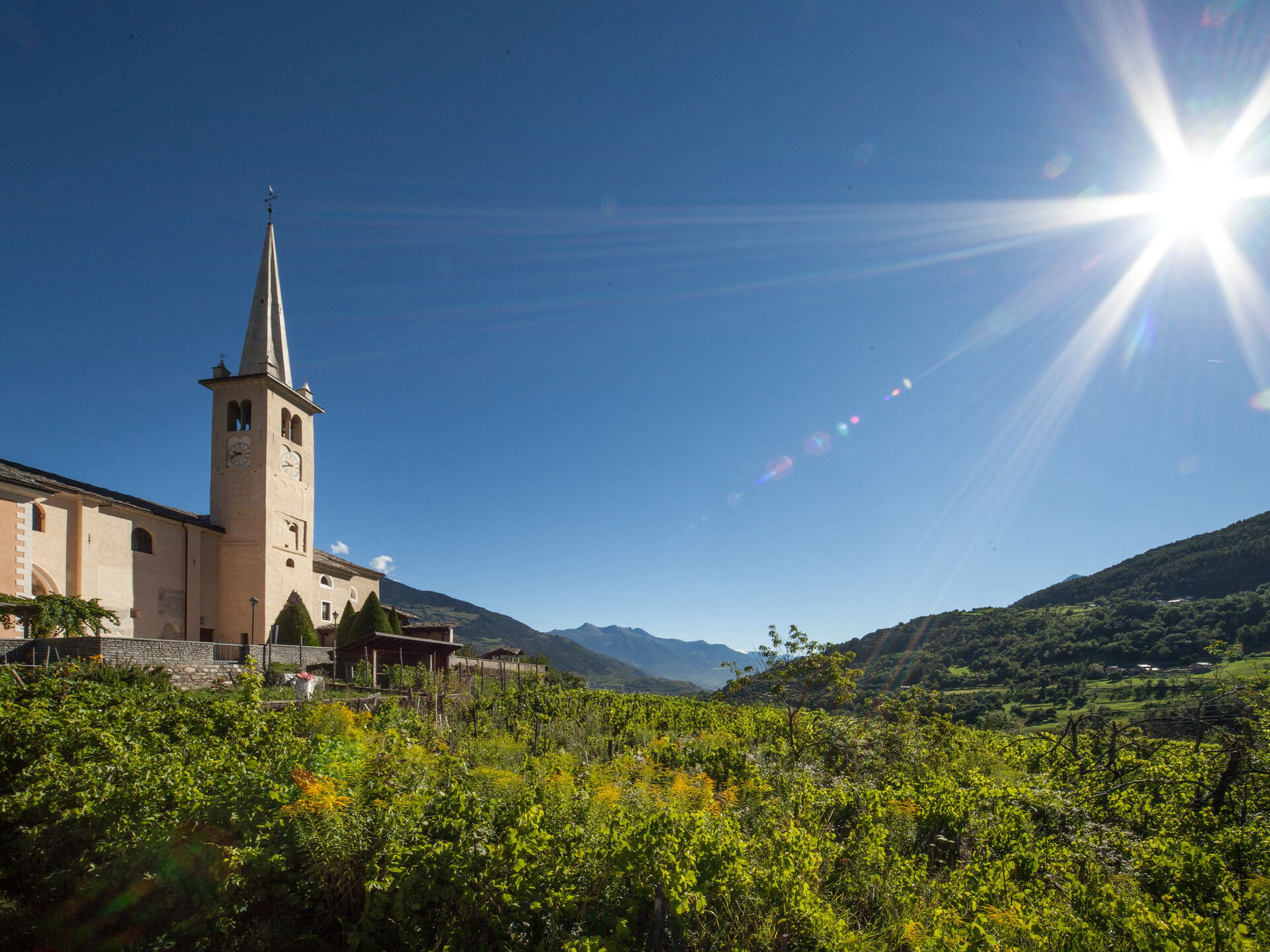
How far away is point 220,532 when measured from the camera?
90.8ft

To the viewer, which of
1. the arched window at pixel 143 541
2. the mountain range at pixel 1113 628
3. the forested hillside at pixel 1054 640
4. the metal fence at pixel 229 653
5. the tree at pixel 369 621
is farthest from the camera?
the mountain range at pixel 1113 628

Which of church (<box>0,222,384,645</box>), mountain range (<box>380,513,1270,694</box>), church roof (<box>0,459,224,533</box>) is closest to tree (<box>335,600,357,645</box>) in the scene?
church (<box>0,222,384,645</box>)

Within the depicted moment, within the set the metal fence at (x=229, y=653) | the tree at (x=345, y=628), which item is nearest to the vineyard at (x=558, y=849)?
the metal fence at (x=229, y=653)

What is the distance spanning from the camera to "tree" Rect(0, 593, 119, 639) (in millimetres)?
16156

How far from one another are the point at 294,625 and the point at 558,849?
92.1ft

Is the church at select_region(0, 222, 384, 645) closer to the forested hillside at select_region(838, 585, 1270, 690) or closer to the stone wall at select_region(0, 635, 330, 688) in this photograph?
the stone wall at select_region(0, 635, 330, 688)

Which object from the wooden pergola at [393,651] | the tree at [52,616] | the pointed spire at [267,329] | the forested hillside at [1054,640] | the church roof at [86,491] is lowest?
the forested hillside at [1054,640]

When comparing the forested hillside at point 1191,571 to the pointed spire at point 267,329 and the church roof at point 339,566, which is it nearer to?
the church roof at point 339,566

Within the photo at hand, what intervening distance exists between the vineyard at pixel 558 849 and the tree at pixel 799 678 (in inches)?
102

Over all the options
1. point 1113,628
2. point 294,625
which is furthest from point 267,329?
point 1113,628

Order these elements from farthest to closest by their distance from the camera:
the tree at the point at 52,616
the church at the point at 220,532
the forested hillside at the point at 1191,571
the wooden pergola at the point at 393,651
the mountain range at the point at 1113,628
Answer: the forested hillside at the point at 1191,571 → the mountain range at the point at 1113,628 → the church at the point at 220,532 → the wooden pergola at the point at 393,651 → the tree at the point at 52,616

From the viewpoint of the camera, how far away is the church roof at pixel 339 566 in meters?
33.9

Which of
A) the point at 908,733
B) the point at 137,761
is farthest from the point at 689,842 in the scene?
the point at 908,733

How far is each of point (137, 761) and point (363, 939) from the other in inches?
96.8
